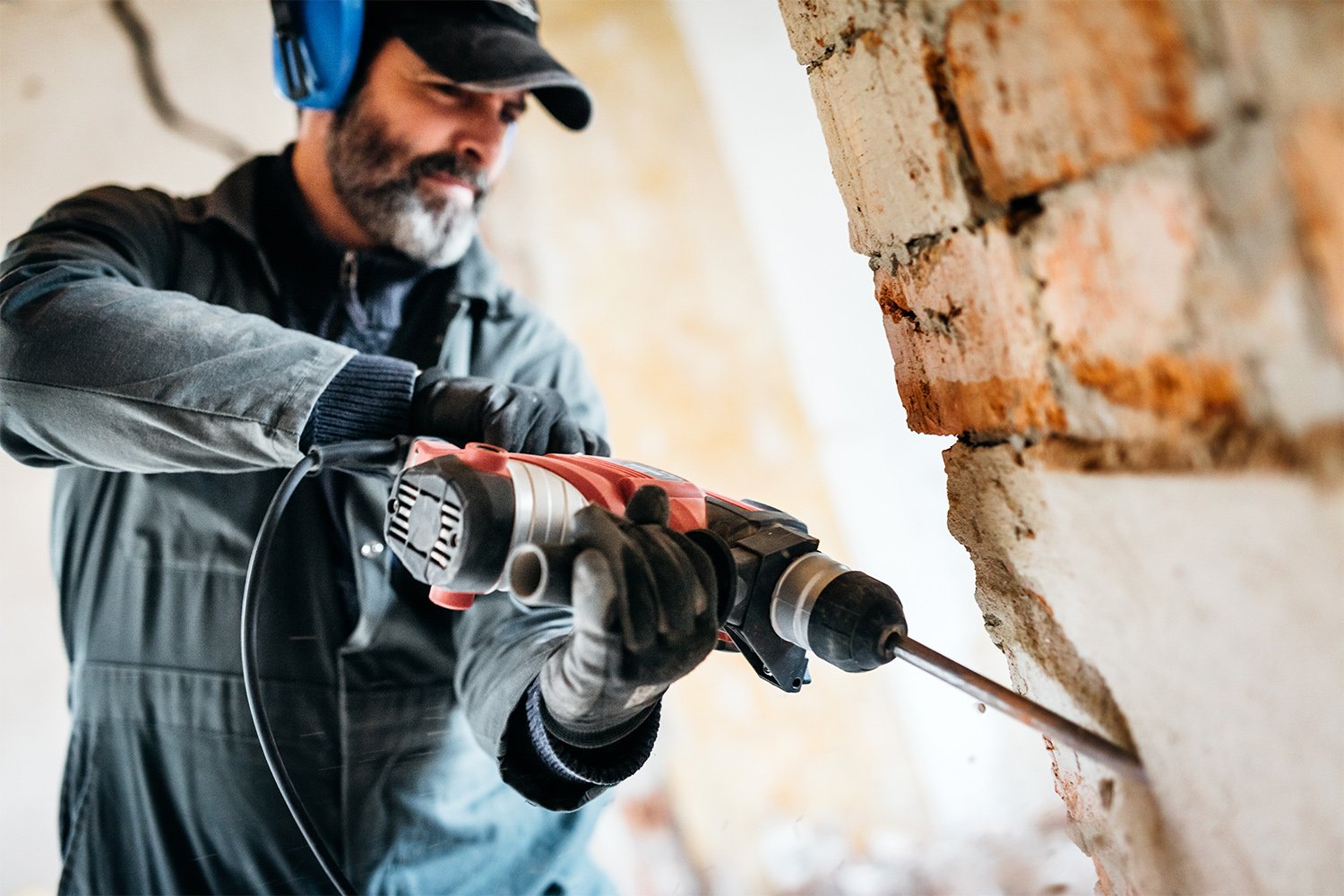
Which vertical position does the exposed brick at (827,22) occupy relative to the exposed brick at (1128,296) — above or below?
above

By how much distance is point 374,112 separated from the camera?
1.34m

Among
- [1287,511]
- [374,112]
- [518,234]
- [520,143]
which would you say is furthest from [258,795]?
[520,143]

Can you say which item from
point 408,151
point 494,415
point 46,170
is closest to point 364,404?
point 494,415

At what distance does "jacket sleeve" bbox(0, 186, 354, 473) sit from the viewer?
0.84 m

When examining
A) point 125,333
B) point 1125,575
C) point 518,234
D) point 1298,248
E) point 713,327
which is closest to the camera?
point 1298,248

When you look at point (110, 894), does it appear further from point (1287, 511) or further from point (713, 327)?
point (713, 327)

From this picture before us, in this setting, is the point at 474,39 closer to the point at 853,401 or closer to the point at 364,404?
the point at 364,404

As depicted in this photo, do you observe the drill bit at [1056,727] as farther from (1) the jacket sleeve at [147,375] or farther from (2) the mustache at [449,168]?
(2) the mustache at [449,168]

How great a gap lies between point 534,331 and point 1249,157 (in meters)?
1.15

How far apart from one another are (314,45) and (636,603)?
3.55ft

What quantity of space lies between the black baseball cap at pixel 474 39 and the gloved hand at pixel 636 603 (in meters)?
0.86

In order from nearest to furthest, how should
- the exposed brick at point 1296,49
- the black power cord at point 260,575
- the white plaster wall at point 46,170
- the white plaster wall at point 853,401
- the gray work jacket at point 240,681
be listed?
the exposed brick at point 1296,49 < the black power cord at point 260,575 < the gray work jacket at point 240,681 < the white plaster wall at point 46,170 < the white plaster wall at point 853,401

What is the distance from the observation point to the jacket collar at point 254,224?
1252 mm

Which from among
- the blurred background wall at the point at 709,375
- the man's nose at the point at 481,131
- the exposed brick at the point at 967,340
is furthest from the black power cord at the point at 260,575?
the blurred background wall at the point at 709,375
